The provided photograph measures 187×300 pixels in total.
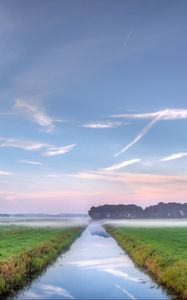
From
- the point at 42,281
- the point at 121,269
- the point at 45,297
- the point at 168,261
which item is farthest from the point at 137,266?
the point at 45,297

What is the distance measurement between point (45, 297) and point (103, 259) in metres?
21.9

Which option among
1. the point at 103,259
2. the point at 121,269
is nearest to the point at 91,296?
the point at 121,269

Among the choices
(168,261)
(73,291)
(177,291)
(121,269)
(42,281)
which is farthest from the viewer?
(121,269)

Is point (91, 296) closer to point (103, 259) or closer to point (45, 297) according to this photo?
point (45, 297)

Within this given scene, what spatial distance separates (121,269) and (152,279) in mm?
6860

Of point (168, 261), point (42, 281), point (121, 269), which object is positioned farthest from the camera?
point (121, 269)

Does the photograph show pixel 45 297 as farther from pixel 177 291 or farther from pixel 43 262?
pixel 43 262

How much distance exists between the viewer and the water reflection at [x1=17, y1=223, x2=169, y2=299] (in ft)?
94.4

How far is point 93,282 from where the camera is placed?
3397 cm

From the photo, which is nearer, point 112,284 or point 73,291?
point 73,291

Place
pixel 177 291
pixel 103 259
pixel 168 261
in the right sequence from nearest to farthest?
pixel 177 291, pixel 168 261, pixel 103 259

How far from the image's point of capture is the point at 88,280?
34969 mm

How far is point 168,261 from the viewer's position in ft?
116

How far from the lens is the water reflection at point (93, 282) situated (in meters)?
28.8
